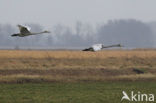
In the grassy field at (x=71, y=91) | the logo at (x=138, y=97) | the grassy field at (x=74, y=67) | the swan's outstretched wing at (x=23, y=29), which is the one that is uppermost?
the swan's outstretched wing at (x=23, y=29)

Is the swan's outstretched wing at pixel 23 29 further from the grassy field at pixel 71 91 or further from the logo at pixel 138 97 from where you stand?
the logo at pixel 138 97

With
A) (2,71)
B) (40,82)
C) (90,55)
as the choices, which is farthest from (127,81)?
(90,55)

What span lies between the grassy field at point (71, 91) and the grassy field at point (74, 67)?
2403 mm

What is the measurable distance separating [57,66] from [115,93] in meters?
16.9

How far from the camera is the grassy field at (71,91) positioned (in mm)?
27422

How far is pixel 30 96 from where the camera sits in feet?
93.7

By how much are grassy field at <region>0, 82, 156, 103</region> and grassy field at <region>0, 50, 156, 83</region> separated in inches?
94.6

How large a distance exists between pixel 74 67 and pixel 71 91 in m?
14.5

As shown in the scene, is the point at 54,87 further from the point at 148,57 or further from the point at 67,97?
the point at 148,57

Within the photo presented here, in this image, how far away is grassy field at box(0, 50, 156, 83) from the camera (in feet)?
127

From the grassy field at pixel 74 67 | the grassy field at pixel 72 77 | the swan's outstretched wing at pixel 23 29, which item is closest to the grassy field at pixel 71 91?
the grassy field at pixel 72 77

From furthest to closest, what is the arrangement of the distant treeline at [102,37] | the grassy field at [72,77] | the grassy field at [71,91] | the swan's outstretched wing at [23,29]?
the distant treeline at [102,37]
the swan's outstretched wing at [23,29]
the grassy field at [72,77]
the grassy field at [71,91]

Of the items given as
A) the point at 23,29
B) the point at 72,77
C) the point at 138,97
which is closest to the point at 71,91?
the point at 138,97

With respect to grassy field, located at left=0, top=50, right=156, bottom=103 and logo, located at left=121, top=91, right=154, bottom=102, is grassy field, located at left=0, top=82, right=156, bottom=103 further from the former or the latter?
logo, located at left=121, top=91, right=154, bottom=102
